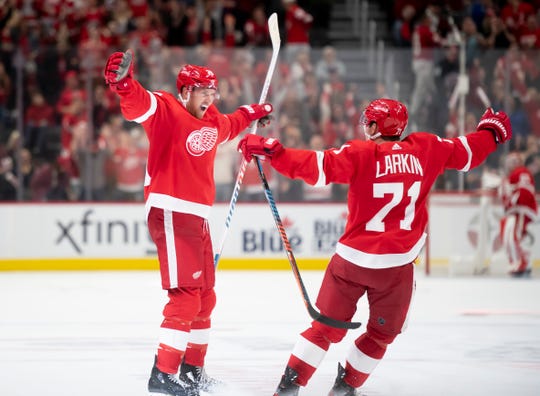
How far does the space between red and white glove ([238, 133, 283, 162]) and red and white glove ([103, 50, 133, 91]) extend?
1.75 ft

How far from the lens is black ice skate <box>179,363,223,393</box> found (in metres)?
4.54

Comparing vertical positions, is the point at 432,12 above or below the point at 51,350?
above

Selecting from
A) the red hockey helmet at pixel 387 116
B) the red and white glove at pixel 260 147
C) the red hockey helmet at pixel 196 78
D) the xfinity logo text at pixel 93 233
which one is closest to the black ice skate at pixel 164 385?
the red and white glove at pixel 260 147

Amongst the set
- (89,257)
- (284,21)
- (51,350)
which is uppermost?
(284,21)

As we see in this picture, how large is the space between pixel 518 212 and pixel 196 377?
5.90 metres

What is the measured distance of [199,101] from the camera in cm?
447

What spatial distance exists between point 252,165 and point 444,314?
3.28m

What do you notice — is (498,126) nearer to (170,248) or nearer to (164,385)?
(170,248)

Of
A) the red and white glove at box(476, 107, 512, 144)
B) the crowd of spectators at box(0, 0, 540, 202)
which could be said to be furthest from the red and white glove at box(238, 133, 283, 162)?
the crowd of spectators at box(0, 0, 540, 202)

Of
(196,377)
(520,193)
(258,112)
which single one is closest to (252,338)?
(196,377)

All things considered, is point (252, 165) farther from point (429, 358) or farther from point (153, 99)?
point (153, 99)

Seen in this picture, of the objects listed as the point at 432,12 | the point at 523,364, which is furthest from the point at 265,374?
the point at 432,12

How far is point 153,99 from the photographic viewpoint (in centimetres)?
431

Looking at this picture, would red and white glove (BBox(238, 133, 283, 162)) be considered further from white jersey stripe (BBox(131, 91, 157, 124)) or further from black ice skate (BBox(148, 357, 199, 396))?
black ice skate (BBox(148, 357, 199, 396))
